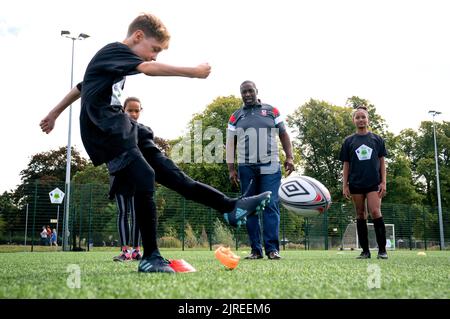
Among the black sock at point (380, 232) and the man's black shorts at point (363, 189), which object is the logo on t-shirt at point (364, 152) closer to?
the man's black shorts at point (363, 189)

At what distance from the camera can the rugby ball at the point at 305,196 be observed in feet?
19.1

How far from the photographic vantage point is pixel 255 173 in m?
5.99

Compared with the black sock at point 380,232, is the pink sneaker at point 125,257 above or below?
below

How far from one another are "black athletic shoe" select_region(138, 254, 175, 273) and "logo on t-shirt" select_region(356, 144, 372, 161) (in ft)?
13.9

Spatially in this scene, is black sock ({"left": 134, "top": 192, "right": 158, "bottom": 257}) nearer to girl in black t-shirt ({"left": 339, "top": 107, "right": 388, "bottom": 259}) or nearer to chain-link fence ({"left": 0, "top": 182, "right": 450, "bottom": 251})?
girl in black t-shirt ({"left": 339, "top": 107, "right": 388, "bottom": 259})

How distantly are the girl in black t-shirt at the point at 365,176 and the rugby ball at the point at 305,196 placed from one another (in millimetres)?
884

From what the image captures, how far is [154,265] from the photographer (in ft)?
→ 10.2

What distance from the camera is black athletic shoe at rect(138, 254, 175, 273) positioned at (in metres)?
3.08

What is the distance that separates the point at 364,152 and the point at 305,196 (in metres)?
1.39

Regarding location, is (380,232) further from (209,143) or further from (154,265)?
(209,143)

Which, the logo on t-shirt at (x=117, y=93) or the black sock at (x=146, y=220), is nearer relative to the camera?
the black sock at (x=146, y=220)

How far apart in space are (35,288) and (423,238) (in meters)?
26.5

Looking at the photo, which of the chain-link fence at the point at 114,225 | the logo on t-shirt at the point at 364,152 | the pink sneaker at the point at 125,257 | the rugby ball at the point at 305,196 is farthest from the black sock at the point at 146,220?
the chain-link fence at the point at 114,225
